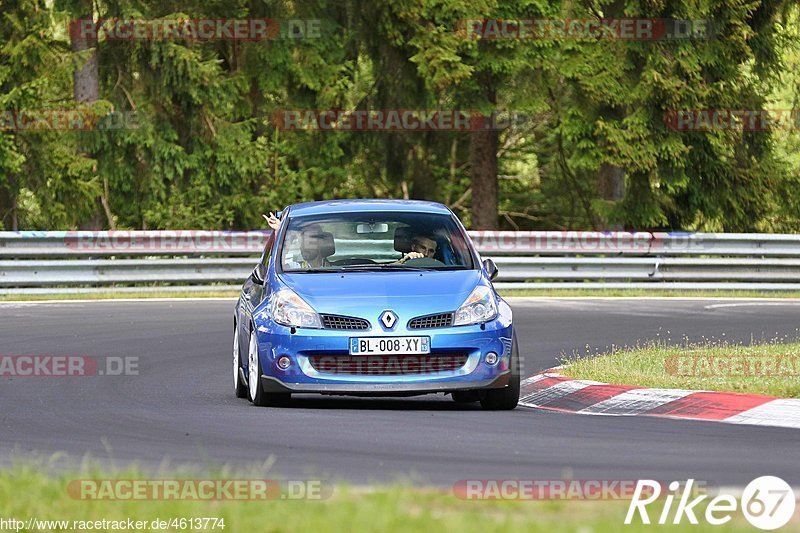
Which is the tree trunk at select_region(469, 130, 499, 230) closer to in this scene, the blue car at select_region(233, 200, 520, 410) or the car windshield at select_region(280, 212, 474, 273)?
the car windshield at select_region(280, 212, 474, 273)

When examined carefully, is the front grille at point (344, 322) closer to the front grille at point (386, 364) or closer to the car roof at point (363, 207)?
the front grille at point (386, 364)

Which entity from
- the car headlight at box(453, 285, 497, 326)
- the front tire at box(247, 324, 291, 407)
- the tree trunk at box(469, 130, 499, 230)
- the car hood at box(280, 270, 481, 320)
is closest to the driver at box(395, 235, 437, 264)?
the car hood at box(280, 270, 481, 320)

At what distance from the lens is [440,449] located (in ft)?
29.7

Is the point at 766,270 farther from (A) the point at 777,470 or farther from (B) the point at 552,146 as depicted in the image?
(A) the point at 777,470

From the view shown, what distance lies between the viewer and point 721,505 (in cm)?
676

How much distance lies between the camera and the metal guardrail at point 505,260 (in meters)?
24.7

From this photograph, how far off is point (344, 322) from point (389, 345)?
1.24 ft

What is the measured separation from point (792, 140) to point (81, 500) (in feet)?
141

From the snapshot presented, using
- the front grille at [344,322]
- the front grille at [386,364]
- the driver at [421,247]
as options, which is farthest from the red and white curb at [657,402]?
the front grille at [344,322]

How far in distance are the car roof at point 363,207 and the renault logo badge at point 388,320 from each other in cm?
188

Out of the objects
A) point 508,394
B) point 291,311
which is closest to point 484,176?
point 508,394

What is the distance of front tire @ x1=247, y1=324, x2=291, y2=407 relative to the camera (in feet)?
38.8

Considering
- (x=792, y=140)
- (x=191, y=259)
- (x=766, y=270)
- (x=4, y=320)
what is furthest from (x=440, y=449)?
(x=792, y=140)

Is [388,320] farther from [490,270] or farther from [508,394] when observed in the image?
[490,270]
